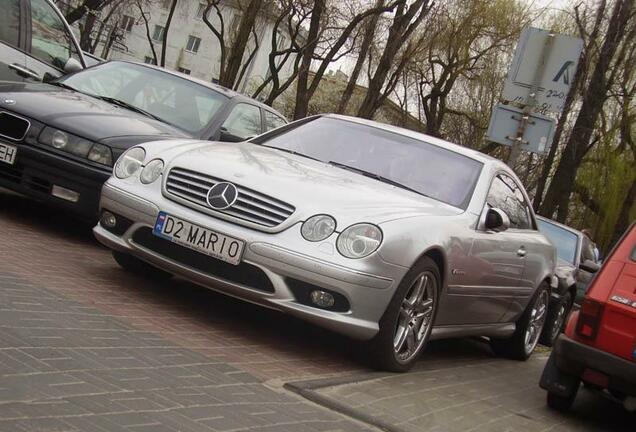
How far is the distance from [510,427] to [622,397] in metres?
0.77

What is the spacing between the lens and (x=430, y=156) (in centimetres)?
675

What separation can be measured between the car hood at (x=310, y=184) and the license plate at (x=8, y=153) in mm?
1732

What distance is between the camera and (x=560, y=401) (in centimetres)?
605

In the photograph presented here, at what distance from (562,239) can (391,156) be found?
6.19 m

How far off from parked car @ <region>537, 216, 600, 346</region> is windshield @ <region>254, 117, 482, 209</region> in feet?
5.76

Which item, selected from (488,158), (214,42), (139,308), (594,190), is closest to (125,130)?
(139,308)

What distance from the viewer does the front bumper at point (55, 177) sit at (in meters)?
7.09

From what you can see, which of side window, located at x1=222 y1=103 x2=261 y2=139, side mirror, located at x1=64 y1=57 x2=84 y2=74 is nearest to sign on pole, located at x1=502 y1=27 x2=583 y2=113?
side window, located at x1=222 y1=103 x2=261 y2=139

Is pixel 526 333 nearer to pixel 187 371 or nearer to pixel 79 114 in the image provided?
pixel 79 114

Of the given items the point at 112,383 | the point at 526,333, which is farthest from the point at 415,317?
the point at 526,333

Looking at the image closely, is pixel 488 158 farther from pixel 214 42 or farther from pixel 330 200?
pixel 214 42

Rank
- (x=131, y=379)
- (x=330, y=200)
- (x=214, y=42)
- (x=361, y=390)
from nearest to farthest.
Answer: (x=131, y=379)
(x=361, y=390)
(x=330, y=200)
(x=214, y=42)

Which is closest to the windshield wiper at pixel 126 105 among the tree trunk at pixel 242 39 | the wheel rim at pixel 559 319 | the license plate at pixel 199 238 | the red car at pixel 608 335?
the license plate at pixel 199 238

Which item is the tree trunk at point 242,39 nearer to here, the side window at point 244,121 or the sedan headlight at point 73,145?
the side window at point 244,121
